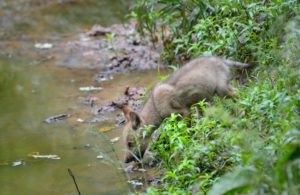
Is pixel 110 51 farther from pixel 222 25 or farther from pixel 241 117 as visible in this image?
pixel 241 117

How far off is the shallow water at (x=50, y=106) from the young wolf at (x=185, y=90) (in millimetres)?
462

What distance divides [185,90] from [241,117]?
5.89ft

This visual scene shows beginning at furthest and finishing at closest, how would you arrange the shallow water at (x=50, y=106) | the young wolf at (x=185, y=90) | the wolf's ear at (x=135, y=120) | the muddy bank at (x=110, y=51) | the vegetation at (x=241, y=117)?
the muddy bank at (x=110, y=51)
the young wolf at (x=185, y=90)
the wolf's ear at (x=135, y=120)
the shallow water at (x=50, y=106)
the vegetation at (x=241, y=117)

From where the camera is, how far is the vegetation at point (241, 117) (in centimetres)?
402

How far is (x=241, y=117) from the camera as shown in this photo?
5.69m

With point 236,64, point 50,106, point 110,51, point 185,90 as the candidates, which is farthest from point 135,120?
point 110,51

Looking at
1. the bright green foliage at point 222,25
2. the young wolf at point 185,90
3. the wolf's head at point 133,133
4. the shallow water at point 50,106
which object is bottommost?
the shallow water at point 50,106

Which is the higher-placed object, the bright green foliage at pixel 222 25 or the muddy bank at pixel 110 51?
Result: the bright green foliage at pixel 222 25

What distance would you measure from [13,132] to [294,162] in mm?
5415

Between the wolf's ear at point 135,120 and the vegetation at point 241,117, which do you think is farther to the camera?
the wolf's ear at point 135,120

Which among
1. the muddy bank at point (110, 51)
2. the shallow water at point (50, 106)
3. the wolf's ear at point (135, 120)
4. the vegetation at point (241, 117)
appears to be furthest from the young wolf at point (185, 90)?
the muddy bank at point (110, 51)

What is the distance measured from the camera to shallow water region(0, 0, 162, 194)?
6977 millimetres

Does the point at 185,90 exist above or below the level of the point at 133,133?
above

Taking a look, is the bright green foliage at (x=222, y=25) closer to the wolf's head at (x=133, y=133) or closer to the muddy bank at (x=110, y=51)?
the muddy bank at (x=110, y=51)
